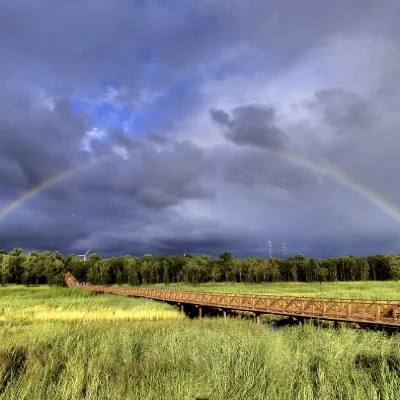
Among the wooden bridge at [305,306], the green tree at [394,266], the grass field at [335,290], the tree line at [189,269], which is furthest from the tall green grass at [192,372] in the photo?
the green tree at [394,266]

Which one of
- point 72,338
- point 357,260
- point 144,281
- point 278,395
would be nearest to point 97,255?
point 144,281

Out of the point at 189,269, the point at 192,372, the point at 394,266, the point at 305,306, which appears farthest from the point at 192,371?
the point at 394,266

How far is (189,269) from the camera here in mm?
108688

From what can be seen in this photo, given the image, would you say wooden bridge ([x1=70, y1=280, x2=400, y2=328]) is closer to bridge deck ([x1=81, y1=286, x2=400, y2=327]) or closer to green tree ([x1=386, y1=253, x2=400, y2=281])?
bridge deck ([x1=81, y1=286, x2=400, y2=327])

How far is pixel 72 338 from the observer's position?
1281 centimetres

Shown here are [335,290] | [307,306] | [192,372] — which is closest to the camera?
[192,372]

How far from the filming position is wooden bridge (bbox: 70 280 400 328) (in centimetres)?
1744

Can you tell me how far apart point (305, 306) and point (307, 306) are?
118 millimetres

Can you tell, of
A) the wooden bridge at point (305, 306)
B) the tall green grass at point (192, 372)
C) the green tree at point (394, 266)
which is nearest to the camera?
the tall green grass at point (192, 372)

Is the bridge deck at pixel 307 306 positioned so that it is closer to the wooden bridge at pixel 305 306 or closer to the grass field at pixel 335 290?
the wooden bridge at pixel 305 306

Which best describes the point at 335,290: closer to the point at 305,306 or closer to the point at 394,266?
the point at 305,306

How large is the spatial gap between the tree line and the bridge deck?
72.5m

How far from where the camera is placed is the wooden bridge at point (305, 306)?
57.2 ft

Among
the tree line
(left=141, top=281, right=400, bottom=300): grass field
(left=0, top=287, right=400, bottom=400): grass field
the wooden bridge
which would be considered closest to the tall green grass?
(left=0, top=287, right=400, bottom=400): grass field
